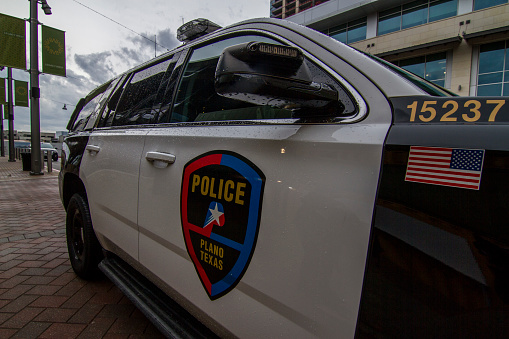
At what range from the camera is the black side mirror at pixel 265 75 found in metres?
0.81

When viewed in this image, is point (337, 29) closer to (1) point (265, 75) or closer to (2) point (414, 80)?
(2) point (414, 80)

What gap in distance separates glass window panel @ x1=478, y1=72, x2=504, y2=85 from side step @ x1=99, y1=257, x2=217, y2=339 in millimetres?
20698

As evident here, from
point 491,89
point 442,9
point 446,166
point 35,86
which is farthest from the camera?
point 442,9

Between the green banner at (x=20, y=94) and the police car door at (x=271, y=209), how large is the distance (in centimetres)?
1939

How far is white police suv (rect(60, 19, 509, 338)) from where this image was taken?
653 millimetres

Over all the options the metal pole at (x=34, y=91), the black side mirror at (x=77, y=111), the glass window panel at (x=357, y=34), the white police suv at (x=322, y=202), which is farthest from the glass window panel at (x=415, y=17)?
the white police suv at (x=322, y=202)

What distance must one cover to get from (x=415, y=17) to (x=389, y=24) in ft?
5.65

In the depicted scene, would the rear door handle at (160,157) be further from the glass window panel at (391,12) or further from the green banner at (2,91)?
the glass window panel at (391,12)

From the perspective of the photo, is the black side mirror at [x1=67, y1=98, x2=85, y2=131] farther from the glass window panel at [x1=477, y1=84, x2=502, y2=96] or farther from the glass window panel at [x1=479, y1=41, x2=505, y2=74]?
the glass window panel at [x1=479, y1=41, x2=505, y2=74]

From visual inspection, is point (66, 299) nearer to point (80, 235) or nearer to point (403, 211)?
point (80, 235)

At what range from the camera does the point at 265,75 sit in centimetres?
82

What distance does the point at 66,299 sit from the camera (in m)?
2.30

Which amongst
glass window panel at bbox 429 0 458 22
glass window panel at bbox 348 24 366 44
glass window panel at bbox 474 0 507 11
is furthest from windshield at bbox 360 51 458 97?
glass window panel at bbox 348 24 366 44

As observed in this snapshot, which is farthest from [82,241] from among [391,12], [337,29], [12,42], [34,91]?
[337,29]
